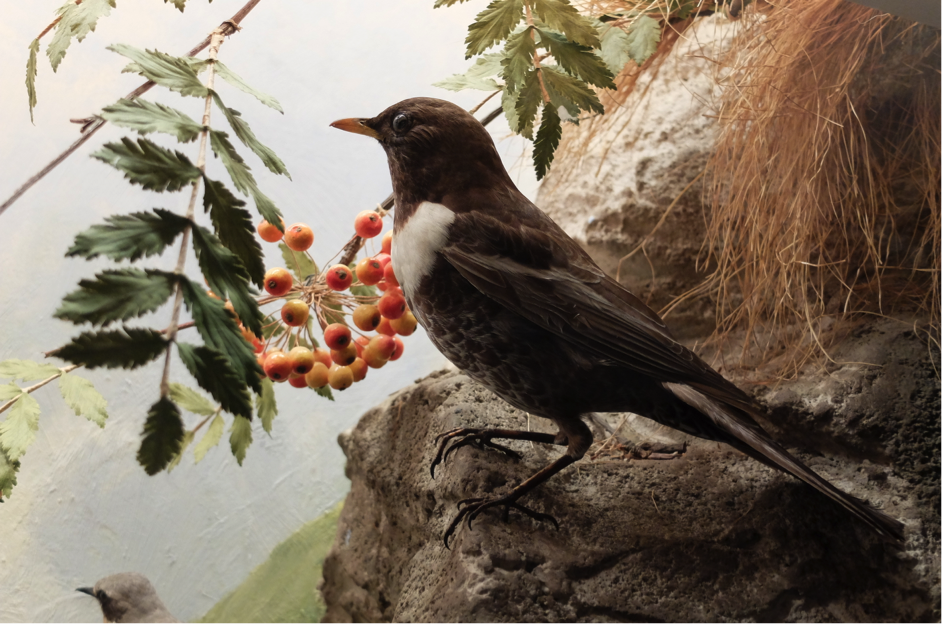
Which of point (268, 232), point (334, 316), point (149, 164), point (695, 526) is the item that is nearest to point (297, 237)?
point (268, 232)

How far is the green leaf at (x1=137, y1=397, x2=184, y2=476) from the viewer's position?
0.55m

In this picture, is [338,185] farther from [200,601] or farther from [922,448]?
[922,448]

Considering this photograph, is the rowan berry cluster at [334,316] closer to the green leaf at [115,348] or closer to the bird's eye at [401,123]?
the bird's eye at [401,123]

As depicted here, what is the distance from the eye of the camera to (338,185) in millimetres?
1543

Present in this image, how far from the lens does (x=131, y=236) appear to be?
1.85ft

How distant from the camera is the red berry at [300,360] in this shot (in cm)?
104

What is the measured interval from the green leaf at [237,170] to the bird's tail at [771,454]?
2.06ft

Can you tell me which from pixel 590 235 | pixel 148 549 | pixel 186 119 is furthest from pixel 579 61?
pixel 148 549

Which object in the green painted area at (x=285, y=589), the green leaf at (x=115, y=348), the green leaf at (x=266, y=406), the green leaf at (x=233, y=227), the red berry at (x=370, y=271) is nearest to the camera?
the green leaf at (x=115, y=348)

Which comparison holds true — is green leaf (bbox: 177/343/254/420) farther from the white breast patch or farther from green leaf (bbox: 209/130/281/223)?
the white breast patch

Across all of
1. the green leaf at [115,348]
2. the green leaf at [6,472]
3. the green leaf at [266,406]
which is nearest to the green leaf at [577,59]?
the green leaf at [115,348]

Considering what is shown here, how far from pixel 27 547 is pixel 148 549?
216 millimetres

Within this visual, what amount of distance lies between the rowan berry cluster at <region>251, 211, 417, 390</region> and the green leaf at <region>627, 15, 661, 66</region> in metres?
0.54

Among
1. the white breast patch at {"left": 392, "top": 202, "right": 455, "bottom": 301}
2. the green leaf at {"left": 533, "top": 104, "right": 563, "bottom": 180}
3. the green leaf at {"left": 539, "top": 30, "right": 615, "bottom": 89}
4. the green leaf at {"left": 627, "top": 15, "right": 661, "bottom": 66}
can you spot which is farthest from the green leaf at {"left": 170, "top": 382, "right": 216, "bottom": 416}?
the green leaf at {"left": 627, "top": 15, "right": 661, "bottom": 66}
